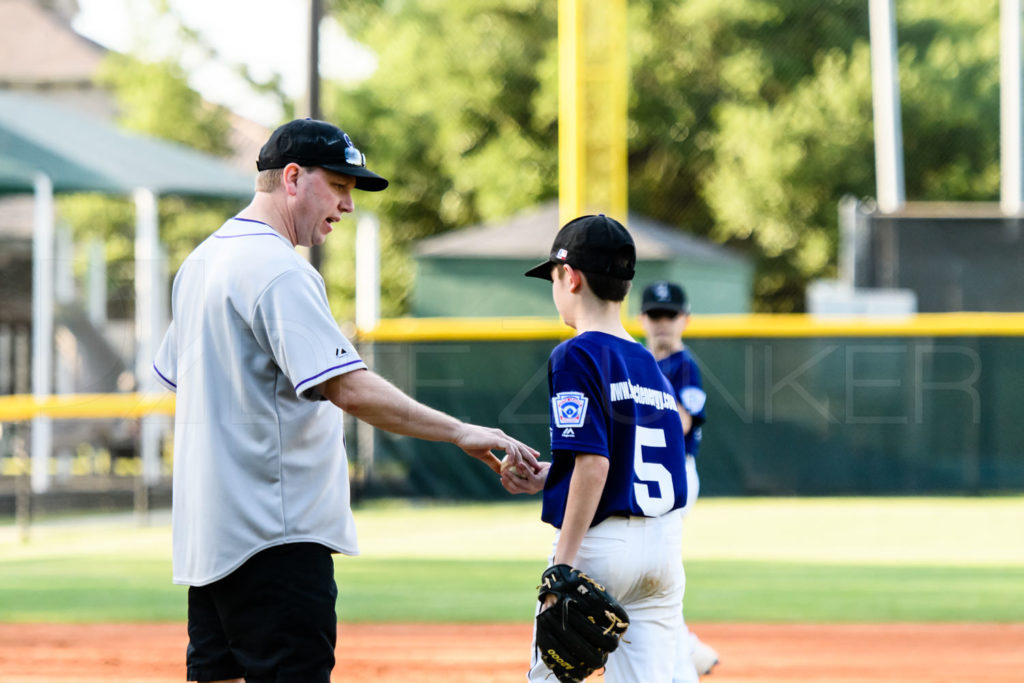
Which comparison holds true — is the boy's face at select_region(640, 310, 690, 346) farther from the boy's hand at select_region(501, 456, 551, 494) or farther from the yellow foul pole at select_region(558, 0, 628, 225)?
the yellow foul pole at select_region(558, 0, 628, 225)

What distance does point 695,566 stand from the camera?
9.45 meters

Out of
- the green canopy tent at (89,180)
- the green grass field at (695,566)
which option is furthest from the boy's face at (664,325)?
the green canopy tent at (89,180)

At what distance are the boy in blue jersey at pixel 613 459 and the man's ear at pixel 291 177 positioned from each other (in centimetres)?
68

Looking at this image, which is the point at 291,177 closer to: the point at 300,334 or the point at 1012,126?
the point at 300,334

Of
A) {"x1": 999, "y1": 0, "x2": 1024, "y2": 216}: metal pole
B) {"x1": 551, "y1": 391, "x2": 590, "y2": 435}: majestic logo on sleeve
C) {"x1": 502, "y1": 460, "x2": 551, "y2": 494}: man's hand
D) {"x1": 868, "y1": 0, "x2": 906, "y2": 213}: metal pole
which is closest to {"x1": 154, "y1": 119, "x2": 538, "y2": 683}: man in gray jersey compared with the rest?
{"x1": 551, "y1": 391, "x2": 590, "y2": 435}: majestic logo on sleeve

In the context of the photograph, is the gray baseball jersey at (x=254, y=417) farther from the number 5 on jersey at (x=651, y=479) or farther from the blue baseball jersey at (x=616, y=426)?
the number 5 on jersey at (x=651, y=479)

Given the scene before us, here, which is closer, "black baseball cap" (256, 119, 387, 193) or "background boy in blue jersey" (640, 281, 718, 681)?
"black baseball cap" (256, 119, 387, 193)

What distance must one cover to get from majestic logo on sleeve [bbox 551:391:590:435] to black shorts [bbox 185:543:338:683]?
0.65m

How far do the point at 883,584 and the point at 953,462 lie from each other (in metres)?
6.19

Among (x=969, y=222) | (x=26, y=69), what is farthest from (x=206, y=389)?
(x=26, y=69)

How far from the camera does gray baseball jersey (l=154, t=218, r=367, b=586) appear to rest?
2.85 meters

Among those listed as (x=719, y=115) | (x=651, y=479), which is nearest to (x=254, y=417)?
(x=651, y=479)

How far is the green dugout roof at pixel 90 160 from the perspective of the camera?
51.2 ft

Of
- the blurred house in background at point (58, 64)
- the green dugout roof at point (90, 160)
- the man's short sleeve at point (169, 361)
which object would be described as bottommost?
the man's short sleeve at point (169, 361)
